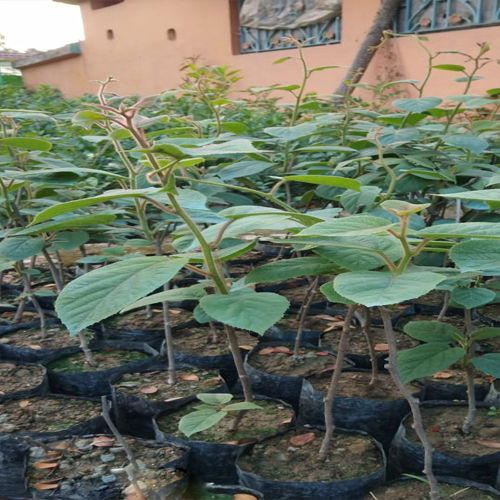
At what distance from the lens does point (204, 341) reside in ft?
7.19

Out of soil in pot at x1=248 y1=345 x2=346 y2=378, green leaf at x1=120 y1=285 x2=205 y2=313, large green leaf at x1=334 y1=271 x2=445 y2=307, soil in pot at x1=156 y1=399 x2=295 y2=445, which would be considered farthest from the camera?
soil in pot at x1=248 y1=345 x2=346 y2=378

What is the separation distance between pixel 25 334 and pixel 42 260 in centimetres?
133

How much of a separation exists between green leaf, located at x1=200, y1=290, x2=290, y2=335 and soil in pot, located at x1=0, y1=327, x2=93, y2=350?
1474mm

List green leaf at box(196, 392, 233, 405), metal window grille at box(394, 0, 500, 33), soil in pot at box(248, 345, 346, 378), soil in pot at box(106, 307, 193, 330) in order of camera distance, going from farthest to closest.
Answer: metal window grille at box(394, 0, 500, 33) < soil in pot at box(106, 307, 193, 330) < soil in pot at box(248, 345, 346, 378) < green leaf at box(196, 392, 233, 405)

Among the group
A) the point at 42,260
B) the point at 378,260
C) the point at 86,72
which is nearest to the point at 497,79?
the point at 42,260

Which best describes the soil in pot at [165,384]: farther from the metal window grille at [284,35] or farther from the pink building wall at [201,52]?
the metal window grille at [284,35]

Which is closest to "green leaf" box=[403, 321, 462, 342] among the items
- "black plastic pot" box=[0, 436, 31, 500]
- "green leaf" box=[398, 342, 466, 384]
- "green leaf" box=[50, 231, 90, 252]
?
"green leaf" box=[398, 342, 466, 384]

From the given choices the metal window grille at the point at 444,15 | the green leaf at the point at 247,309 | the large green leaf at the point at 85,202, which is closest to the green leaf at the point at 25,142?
the large green leaf at the point at 85,202

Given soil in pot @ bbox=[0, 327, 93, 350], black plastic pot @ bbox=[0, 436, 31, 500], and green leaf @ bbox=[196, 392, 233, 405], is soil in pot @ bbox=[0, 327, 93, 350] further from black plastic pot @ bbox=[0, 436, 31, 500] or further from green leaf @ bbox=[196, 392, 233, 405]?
green leaf @ bbox=[196, 392, 233, 405]

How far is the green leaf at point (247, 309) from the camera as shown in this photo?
0.84m

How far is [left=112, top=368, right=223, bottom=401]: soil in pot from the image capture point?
5.79ft

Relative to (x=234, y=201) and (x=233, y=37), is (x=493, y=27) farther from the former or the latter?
(x=234, y=201)

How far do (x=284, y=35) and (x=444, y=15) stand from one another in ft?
9.13

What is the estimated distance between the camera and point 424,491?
1242 mm
